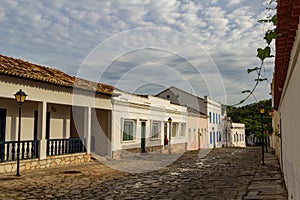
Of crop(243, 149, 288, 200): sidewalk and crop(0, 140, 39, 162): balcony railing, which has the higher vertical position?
crop(0, 140, 39, 162): balcony railing

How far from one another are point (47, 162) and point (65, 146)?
1719mm

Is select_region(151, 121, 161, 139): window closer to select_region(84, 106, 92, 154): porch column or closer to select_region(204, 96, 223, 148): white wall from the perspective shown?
select_region(84, 106, 92, 154): porch column

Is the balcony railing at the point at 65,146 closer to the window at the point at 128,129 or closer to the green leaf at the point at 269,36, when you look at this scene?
the window at the point at 128,129

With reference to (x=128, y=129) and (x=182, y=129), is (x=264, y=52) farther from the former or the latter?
(x=182, y=129)

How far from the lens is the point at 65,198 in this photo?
8.77 m

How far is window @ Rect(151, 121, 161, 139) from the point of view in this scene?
1061 inches

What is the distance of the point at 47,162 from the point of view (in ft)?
49.3

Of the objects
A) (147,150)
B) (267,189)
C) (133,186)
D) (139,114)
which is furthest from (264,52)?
(147,150)

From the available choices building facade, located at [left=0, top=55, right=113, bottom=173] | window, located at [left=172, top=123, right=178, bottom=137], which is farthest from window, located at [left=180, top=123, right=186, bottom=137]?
building facade, located at [left=0, top=55, right=113, bottom=173]

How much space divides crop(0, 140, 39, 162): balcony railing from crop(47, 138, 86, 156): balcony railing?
0.88 metres

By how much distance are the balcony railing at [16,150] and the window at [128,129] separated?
25.4 ft

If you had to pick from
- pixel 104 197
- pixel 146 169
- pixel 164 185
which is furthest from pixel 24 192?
pixel 146 169

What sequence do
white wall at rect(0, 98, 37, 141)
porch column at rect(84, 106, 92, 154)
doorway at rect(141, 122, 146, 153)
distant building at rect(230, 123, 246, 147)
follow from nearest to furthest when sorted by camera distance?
white wall at rect(0, 98, 37, 141) < porch column at rect(84, 106, 92, 154) < doorway at rect(141, 122, 146, 153) < distant building at rect(230, 123, 246, 147)

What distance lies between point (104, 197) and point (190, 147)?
2771 cm
